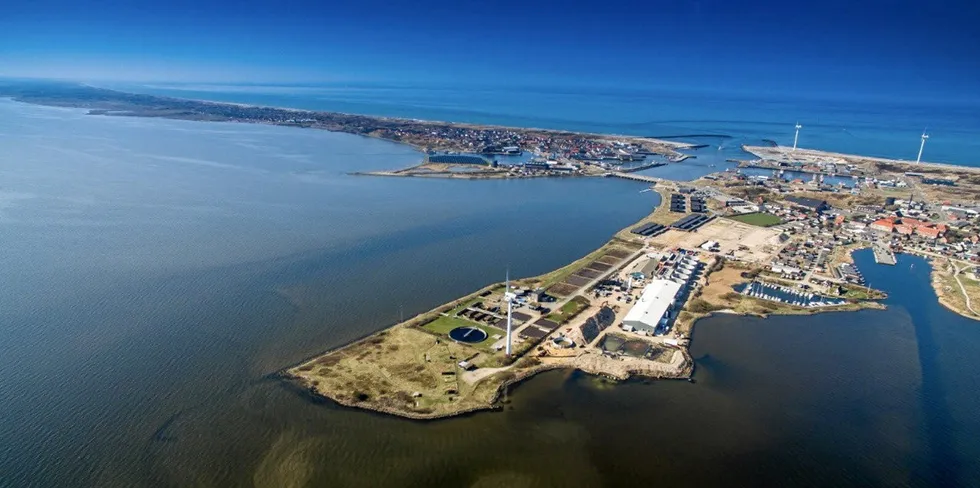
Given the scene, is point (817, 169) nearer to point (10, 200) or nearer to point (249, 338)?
A: point (249, 338)

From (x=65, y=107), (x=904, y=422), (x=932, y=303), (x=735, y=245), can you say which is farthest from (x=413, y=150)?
(x=65, y=107)

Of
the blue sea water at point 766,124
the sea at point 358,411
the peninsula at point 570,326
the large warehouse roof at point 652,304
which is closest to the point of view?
the sea at point 358,411

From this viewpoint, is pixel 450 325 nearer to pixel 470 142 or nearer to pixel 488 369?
pixel 488 369

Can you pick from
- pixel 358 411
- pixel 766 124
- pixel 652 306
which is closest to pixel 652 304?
pixel 652 306

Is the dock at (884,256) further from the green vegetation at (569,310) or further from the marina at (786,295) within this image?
the green vegetation at (569,310)

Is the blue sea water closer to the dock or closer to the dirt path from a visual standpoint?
the dock

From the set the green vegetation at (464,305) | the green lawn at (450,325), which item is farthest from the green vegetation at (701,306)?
the green vegetation at (464,305)

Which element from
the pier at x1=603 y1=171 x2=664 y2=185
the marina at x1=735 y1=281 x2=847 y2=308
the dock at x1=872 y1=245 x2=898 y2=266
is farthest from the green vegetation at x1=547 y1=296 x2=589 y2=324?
the pier at x1=603 y1=171 x2=664 y2=185
